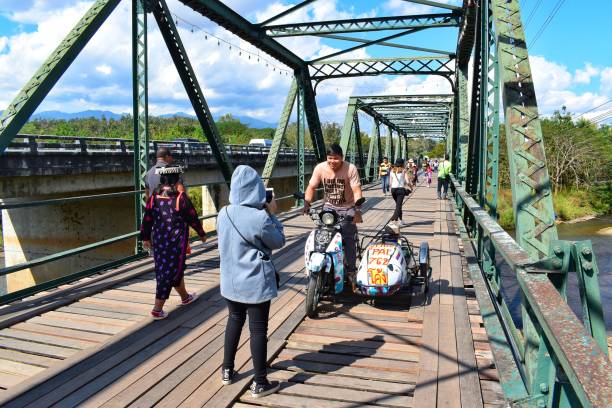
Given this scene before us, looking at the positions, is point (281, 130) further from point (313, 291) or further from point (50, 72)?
point (313, 291)

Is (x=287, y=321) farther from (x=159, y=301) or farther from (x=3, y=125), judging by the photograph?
(x=3, y=125)

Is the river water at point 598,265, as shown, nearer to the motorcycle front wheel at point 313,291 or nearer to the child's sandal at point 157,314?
the motorcycle front wheel at point 313,291

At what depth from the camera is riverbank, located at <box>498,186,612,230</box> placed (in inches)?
1492

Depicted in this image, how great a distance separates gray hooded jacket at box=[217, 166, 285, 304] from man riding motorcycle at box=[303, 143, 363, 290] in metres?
2.05

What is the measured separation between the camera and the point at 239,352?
3891mm

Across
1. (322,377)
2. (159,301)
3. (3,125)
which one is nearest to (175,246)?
(159,301)

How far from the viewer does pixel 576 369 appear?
1.30 meters

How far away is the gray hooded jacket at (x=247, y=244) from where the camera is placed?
3.17 meters

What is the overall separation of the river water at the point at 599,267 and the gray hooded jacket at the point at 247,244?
223 inches

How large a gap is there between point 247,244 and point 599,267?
26231mm

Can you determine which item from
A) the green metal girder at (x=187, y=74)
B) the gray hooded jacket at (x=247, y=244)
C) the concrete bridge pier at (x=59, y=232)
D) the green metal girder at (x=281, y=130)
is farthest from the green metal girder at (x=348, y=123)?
the gray hooded jacket at (x=247, y=244)

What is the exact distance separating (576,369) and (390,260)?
348 cm

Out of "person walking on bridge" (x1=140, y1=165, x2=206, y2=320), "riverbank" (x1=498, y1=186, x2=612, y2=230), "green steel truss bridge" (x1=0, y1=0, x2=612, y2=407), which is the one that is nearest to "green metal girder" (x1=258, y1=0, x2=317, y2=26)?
"green steel truss bridge" (x1=0, y1=0, x2=612, y2=407)

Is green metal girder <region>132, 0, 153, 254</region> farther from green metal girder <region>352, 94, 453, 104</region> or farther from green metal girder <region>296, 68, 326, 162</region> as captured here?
green metal girder <region>352, 94, 453, 104</region>
